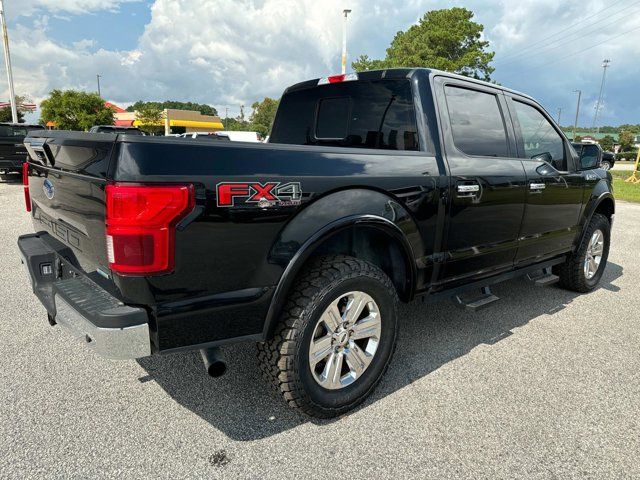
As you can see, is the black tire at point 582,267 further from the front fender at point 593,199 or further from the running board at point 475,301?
the running board at point 475,301

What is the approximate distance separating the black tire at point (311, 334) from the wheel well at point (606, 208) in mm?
3365

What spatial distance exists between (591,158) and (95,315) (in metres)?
4.38

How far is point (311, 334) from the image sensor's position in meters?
2.31

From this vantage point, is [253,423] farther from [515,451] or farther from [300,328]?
[515,451]

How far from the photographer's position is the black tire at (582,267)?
14.9ft

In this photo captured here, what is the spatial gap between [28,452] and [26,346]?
1.28 meters

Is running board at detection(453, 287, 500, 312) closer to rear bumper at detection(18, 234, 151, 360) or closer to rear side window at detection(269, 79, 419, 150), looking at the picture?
rear side window at detection(269, 79, 419, 150)

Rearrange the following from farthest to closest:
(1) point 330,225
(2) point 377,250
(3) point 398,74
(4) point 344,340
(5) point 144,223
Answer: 1. (3) point 398,74
2. (2) point 377,250
3. (4) point 344,340
4. (1) point 330,225
5. (5) point 144,223

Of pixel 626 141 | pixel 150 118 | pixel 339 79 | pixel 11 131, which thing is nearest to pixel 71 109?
pixel 150 118

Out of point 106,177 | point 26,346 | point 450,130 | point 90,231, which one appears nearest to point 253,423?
point 90,231

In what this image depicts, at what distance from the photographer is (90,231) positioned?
2.10 m

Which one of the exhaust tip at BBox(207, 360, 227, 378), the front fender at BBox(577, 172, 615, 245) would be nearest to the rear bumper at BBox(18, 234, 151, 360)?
the exhaust tip at BBox(207, 360, 227, 378)

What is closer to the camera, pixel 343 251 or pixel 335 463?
pixel 335 463

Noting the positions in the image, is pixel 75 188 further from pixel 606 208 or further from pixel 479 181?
pixel 606 208
